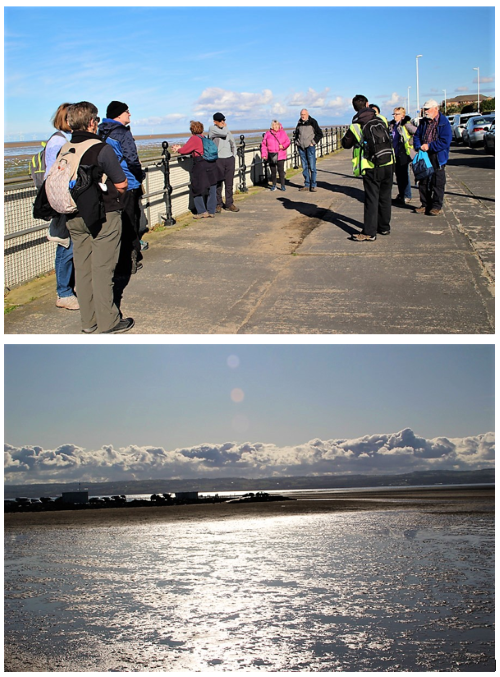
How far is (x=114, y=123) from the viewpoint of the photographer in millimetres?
7867

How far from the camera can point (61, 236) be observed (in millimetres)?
6742

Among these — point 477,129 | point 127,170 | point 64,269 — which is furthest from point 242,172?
point 477,129

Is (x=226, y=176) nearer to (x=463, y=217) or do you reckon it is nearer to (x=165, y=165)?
(x=165, y=165)

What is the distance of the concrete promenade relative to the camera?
6824 mm

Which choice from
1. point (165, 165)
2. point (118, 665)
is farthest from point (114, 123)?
point (118, 665)

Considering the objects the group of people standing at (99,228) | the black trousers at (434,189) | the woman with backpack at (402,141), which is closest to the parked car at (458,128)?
the woman with backpack at (402,141)

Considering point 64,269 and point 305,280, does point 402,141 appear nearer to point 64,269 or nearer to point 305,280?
point 305,280

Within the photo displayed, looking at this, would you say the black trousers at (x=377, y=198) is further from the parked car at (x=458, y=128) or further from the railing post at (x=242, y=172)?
the parked car at (x=458, y=128)

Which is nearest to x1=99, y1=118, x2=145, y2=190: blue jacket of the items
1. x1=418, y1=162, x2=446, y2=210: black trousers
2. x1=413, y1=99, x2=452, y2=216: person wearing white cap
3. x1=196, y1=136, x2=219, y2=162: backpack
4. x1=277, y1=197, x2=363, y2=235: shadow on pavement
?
x1=196, y1=136, x2=219, y2=162: backpack

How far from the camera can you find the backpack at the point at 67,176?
5.83 meters

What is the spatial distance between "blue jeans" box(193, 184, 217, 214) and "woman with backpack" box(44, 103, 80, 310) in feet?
16.6

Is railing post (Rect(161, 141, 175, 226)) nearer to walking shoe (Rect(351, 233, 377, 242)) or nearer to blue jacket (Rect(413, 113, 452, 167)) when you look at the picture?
walking shoe (Rect(351, 233, 377, 242))

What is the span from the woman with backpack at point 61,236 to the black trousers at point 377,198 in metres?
4.21

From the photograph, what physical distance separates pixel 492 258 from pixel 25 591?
7882 mm
